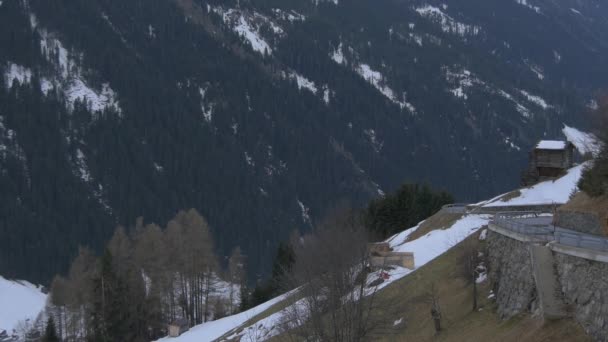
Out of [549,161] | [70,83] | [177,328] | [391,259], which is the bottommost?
[177,328]

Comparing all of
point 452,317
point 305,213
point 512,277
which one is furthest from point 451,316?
point 305,213

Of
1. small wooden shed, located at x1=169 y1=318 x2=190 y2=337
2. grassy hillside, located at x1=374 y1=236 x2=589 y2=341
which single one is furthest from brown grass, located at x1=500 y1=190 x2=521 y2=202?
small wooden shed, located at x1=169 y1=318 x2=190 y2=337

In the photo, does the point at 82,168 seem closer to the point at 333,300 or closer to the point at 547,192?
the point at 547,192

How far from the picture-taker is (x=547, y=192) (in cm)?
6100

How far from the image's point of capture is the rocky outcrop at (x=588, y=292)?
19.5 metres

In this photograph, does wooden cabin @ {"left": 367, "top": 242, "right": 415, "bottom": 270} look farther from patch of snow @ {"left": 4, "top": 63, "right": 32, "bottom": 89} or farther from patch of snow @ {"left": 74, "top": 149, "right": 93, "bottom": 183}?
patch of snow @ {"left": 4, "top": 63, "right": 32, "bottom": 89}

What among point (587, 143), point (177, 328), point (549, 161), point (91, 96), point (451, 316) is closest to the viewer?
point (451, 316)

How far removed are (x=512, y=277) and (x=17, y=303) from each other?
91.9 meters

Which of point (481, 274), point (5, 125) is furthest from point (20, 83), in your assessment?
point (481, 274)

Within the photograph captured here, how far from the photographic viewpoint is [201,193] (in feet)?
569

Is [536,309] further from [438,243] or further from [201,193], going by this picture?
[201,193]

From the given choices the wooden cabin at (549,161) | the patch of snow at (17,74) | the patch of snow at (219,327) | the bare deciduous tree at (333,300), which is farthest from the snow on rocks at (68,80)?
the bare deciduous tree at (333,300)

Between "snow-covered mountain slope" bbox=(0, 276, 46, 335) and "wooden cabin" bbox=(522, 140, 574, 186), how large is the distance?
64015 mm

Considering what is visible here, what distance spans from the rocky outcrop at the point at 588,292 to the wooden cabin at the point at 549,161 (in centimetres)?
4585
